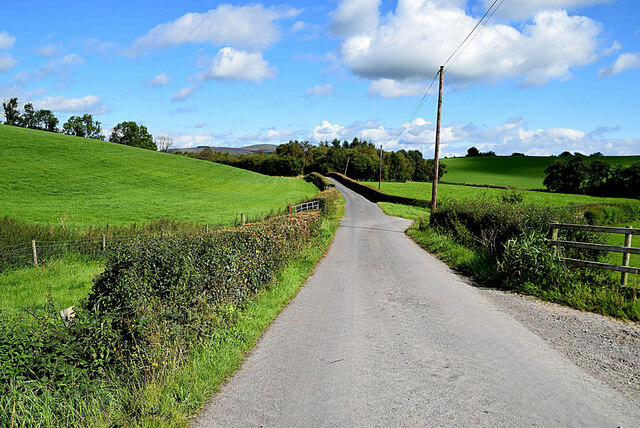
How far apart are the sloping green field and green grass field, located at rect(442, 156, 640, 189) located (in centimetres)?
5832

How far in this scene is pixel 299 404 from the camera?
14.1 feet

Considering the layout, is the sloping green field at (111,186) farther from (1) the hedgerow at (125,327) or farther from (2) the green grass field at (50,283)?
(1) the hedgerow at (125,327)

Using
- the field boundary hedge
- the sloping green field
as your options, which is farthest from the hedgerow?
the field boundary hedge

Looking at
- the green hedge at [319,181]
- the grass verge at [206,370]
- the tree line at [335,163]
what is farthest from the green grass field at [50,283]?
the tree line at [335,163]

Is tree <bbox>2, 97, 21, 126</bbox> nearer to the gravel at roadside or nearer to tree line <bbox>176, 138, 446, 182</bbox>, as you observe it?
tree line <bbox>176, 138, 446, 182</bbox>

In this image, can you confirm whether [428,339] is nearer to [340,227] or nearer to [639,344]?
[639,344]

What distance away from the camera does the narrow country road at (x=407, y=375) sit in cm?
405

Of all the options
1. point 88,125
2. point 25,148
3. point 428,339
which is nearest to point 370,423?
point 428,339

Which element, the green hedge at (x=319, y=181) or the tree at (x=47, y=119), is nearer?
the green hedge at (x=319, y=181)

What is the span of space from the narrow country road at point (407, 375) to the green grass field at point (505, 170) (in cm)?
9373

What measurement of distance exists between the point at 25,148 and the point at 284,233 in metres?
57.7

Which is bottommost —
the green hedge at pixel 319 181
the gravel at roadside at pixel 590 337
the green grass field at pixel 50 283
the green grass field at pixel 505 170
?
the green grass field at pixel 50 283

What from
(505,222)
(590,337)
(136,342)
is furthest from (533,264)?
(136,342)

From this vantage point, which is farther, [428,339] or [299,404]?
[428,339]
